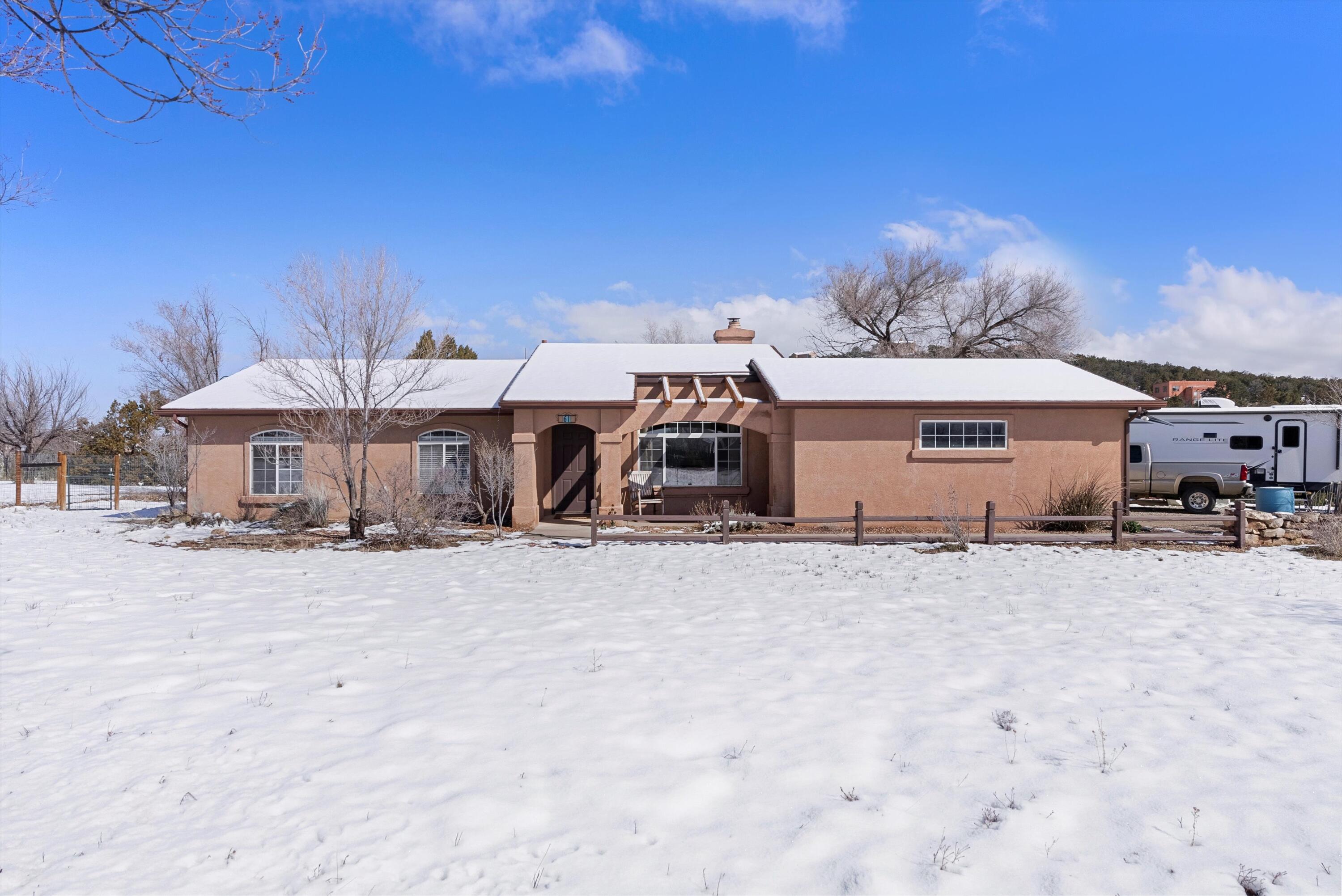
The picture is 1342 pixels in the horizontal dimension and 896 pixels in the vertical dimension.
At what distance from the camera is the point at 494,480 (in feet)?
51.3

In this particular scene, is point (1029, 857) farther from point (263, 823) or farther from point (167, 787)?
point (167, 787)

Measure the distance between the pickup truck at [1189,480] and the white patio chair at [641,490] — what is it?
40.1 feet

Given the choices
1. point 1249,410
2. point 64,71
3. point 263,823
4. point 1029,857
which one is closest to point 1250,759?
point 1029,857

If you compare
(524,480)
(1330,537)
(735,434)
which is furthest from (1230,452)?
(524,480)

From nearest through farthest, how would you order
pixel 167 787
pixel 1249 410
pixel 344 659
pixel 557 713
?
1. pixel 167 787
2. pixel 557 713
3. pixel 344 659
4. pixel 1249 410

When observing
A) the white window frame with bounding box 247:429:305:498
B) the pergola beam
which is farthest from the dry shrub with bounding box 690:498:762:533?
the white window frame with bounding box 247:429:305:498

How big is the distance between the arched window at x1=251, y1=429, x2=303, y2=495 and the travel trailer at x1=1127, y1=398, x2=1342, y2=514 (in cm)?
2070

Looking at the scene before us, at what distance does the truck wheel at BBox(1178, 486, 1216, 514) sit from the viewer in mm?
19484

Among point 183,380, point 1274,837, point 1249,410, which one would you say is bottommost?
point 1274,837

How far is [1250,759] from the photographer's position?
15.4 feet

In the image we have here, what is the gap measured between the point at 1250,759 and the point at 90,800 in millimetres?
6804

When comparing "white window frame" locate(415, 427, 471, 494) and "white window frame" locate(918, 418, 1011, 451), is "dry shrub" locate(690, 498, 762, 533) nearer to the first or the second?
"white window frame" locate(918, 418, 1011, 451)

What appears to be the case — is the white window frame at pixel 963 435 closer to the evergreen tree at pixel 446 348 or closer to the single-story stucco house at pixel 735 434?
the single-story stucco house at pixel 735 434

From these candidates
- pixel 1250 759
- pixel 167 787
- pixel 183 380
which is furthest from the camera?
pixel 183 380
